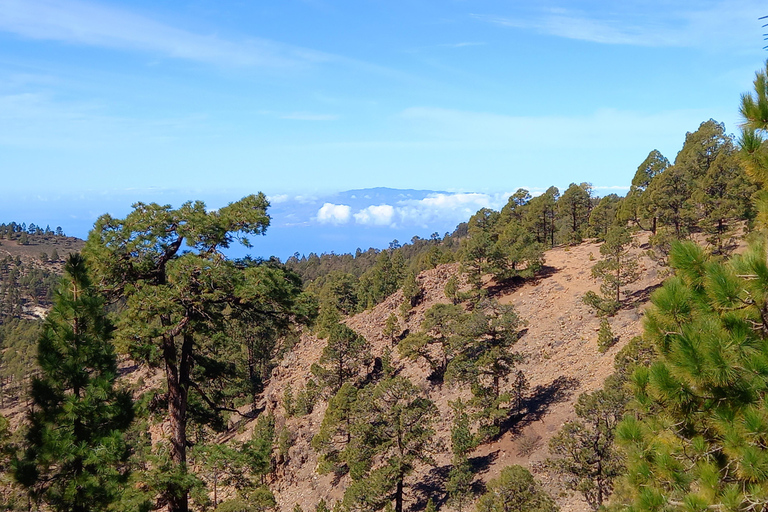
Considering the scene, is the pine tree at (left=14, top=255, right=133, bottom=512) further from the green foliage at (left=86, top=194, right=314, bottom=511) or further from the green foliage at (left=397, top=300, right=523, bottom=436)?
→ the green foliage at (left=397, top=300, right=523, bottom=436)

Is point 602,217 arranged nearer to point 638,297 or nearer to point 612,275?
point 638,297

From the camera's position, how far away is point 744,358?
488cm

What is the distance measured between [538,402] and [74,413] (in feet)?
67.4

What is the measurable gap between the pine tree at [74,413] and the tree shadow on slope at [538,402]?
58.7 feet

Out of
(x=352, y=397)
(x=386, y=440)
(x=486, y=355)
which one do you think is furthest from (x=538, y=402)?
(x=386, y=440)

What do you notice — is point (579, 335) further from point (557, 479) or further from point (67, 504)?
point (67, 504)

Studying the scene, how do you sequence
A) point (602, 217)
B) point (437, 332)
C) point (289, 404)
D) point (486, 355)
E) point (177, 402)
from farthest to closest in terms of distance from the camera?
point (602, 217), point (289, 404), point (437, 332), point (486, 355), point (177, 402)

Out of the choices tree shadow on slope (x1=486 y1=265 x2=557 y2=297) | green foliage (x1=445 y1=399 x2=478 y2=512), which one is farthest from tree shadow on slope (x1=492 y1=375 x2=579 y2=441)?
tree shadow on slope (x1=486 y1=265 x2=557 y2=297)

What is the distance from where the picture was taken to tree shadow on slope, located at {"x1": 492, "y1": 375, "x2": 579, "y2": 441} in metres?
22.2

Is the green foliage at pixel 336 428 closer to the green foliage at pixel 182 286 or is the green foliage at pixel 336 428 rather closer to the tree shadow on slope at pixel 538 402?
the tree shadow on slope at pixel 538 402

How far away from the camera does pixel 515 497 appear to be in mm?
12898

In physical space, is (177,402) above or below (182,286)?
below

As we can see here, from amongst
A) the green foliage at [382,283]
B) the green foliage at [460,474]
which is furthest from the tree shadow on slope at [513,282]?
the green foliage at [460,474]

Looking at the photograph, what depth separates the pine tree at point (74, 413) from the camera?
24.8ft
